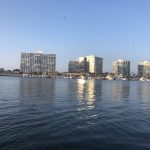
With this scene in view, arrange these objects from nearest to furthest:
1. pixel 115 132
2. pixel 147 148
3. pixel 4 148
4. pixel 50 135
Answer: pixel 4 148, pixel 147 148, pixel 50 135, pixel 115 132

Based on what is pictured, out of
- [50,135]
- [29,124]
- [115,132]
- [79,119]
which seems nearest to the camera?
[50,135]

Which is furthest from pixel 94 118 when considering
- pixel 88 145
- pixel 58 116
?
pixel 88 145

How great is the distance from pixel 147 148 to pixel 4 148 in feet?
30.6

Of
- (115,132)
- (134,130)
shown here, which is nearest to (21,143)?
(115,132)

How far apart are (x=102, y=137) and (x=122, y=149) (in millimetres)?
3173

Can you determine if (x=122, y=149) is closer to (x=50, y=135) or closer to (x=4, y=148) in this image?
(x=50, y=135)

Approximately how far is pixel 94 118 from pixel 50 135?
30.2 ft

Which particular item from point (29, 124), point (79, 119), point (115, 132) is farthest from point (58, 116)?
point (115, 132)

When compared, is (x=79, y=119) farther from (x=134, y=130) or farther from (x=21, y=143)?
(x=21, y=143)

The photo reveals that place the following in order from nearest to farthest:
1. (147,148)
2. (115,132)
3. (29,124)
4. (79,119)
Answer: (147,148), (115,132), (29,124), (79,119)

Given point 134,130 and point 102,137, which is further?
point 134,130

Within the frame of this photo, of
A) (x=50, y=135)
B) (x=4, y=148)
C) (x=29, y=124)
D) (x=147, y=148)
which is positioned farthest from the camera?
(x=29, y=124)

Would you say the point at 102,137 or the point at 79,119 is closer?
the point at 102,137

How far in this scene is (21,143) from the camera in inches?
766
